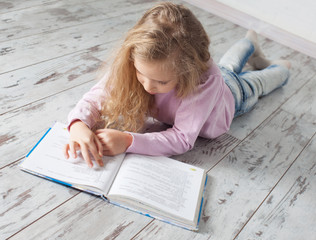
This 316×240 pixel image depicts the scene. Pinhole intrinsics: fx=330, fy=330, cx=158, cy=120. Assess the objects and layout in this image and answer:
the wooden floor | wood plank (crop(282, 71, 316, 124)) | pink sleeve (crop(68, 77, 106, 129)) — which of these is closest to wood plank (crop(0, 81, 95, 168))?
the wooden floor

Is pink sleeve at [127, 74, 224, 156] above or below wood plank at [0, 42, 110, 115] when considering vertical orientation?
above

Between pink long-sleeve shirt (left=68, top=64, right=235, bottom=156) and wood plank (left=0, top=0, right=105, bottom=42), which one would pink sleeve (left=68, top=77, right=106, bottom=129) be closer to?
pink long-sleeve shirt (left=68, top=64, right=235, bottom=156)

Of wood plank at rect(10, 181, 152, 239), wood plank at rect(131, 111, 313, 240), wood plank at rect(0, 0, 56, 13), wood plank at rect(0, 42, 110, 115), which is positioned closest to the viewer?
wood plank at rect(10, 181, 152, 239)

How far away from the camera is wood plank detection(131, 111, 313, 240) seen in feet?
2.76

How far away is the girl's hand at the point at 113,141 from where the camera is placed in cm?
88

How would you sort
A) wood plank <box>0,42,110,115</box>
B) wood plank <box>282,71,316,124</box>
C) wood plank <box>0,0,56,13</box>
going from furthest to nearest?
wood plank <box>0,0,56,13</box> < wood plank <box>282,71,316,124</box> < wood plank <box>0,42,110,115</box>

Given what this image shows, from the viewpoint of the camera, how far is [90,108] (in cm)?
98

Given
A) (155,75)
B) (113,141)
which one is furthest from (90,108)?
(155,75)

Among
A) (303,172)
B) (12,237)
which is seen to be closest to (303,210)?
(303,172)

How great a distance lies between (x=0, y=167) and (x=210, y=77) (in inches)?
24.5

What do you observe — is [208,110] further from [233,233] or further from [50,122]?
[50,122]

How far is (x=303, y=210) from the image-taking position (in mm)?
981

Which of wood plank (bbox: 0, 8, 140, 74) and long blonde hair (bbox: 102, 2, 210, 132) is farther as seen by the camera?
wood plank (bbox: 0, 8, 140, 74)

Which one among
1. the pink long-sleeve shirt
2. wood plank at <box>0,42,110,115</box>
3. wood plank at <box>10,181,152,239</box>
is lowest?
wood plank at <box>0,42,110,115</box>
